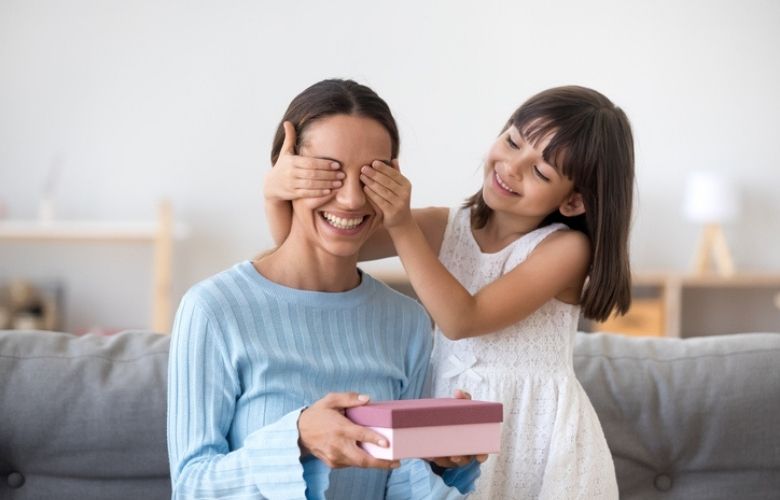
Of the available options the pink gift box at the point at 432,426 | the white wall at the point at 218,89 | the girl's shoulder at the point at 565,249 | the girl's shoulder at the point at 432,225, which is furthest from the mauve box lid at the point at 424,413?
the white wall at the point at 218,89

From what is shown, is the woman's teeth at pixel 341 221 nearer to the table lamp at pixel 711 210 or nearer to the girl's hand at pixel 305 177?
the girl's hand at pixel 305 177

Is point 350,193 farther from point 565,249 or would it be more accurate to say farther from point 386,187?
point 565,249

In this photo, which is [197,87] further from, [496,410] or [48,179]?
[496,410]

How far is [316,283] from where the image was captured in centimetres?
163

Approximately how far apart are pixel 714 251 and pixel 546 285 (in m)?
4.36

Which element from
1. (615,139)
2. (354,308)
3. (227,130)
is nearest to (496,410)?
(354,308)

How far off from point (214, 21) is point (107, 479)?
4.13m

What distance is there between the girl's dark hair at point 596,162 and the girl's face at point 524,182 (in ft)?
0.05

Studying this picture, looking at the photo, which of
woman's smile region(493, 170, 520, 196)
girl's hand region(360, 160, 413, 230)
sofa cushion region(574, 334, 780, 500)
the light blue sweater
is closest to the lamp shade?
sofa cushion region(574, 334, 780, 500)

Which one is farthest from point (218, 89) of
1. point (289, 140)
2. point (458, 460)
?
point (458, 460)

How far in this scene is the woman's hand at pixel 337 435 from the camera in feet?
4.20

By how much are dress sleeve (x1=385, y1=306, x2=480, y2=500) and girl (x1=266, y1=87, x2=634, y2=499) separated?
8cm

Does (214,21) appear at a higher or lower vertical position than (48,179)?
higher

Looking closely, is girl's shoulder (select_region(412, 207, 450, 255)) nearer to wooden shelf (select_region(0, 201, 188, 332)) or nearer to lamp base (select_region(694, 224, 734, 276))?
wooden shelf (select_region(0, 201, 188, 332))
